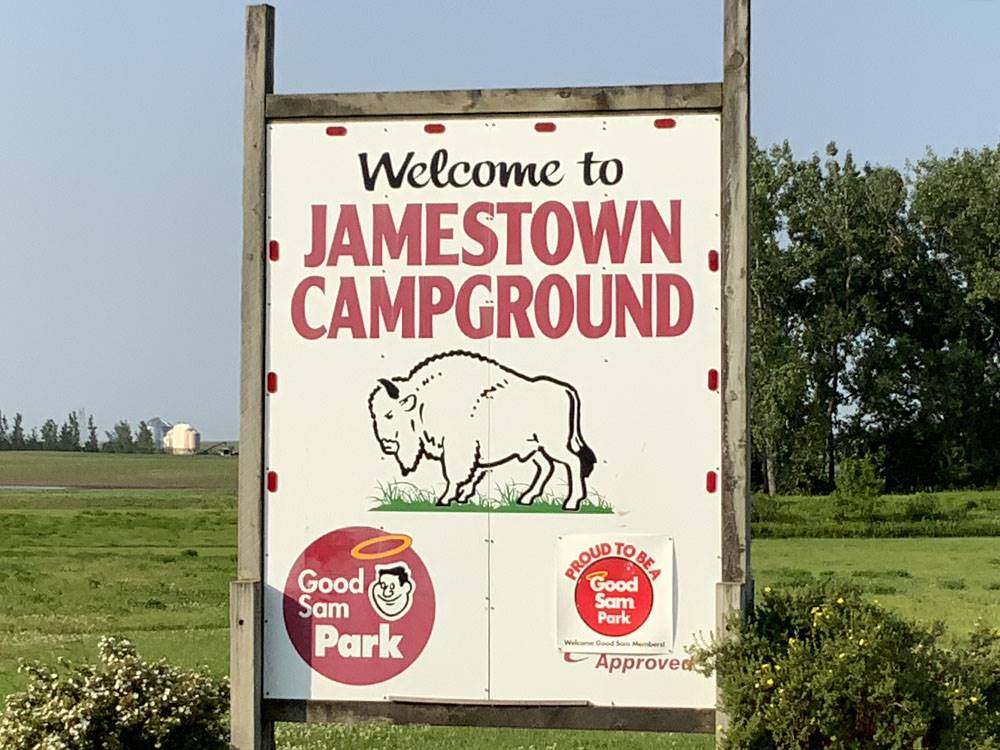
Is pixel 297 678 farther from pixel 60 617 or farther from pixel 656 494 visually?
pixel 60 617

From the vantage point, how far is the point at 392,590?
6.34 meters

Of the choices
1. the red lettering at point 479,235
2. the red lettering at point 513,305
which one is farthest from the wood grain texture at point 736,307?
the red lettering at point 479,235

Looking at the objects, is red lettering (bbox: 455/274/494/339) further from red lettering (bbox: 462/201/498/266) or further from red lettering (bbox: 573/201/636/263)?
red lettering (bbox: 573/201/636/263)

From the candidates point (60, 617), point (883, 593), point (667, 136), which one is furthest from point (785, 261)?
point (667, 136)

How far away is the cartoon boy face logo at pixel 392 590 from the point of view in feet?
20.7

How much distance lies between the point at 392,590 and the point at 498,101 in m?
2.21

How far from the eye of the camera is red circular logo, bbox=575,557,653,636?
20.2 feet

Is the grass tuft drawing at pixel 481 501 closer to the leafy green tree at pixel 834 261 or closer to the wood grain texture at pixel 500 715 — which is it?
the wood grain texture at pixel 500 715

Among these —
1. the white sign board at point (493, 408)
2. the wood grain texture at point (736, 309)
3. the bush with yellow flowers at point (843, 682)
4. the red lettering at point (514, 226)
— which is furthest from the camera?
the red lettering at point (514, 226)

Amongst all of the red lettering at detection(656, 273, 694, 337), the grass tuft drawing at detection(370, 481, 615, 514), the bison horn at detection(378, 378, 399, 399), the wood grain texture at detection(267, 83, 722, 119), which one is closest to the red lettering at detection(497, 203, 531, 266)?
the wood grain texture at detection(267, 83, 722, 119)

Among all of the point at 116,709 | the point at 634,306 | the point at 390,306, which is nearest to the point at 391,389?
the point at 390,306

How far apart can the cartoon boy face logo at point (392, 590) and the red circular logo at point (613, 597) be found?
0.76 metres

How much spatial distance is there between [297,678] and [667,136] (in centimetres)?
291

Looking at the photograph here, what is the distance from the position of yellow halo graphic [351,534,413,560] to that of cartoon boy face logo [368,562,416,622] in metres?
0.05
